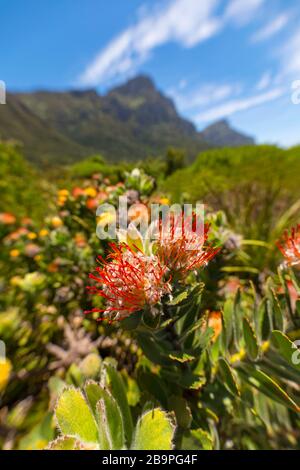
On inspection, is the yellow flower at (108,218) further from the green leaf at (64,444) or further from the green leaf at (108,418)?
the green leaf at (64,444)

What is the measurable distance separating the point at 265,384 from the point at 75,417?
491mm

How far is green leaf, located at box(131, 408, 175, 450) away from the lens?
0.62m

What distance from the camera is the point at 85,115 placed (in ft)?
610

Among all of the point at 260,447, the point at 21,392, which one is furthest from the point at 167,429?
the point at 21,392

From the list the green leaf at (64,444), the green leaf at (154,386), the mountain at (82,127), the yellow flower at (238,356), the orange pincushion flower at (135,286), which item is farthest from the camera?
the mountain at (82,127)

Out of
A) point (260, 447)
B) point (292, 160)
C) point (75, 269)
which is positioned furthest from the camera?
→ point (292, 160)

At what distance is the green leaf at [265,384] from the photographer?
0.71 meters

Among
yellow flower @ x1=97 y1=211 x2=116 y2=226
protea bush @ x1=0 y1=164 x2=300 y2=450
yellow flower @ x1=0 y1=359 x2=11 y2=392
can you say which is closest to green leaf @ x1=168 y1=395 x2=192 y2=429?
protea bush @ x1=0 y1=164 x2=300 y2=450

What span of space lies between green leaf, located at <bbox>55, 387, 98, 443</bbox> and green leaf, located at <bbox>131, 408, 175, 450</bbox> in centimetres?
11

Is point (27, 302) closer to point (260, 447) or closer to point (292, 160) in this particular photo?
point (260, 447)

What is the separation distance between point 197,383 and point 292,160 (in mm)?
4770

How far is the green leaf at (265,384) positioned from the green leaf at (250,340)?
0.13 feet

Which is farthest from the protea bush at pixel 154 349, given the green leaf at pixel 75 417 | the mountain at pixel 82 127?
the mountain at pixel 82 127
